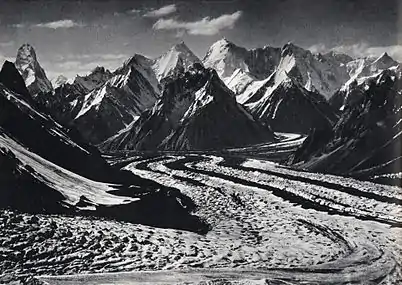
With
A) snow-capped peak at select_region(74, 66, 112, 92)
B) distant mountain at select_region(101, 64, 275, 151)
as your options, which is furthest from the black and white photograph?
snow-capped peak at select_region(74, 66, 112, 92)

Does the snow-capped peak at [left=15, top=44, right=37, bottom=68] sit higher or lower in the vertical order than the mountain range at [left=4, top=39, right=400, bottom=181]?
higher

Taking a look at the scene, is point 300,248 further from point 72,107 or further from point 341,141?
point 72,107

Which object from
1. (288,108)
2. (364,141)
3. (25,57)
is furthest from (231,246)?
(25,57)

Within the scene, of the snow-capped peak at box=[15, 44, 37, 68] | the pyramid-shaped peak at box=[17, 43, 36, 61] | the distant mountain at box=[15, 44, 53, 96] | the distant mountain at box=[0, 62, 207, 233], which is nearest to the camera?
the distant mountain at box=[0, 62, 207, 233]

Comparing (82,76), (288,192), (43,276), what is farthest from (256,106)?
(43,276)

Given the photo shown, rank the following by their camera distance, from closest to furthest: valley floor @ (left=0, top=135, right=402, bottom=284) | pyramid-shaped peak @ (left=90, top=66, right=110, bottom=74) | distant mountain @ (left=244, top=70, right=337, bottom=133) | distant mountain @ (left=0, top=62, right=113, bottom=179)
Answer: valley floor @ (left=0, top=135, right=402, bottom=284), distant mountain @ (left=0, top=62, right=113, bottom=179), distant mountain @ (left=244, top=70, right=337, bottom=133), pyramid-shaped peak @ (left=90, top=66, right=110, bottom=74)

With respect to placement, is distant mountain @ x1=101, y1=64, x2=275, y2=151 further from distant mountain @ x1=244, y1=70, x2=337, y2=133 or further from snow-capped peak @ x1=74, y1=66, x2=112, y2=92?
snow-capped peak @ x1=74, y1=66, x2=112, y2=92

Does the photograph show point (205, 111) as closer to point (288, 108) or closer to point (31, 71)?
point (288, 108)
